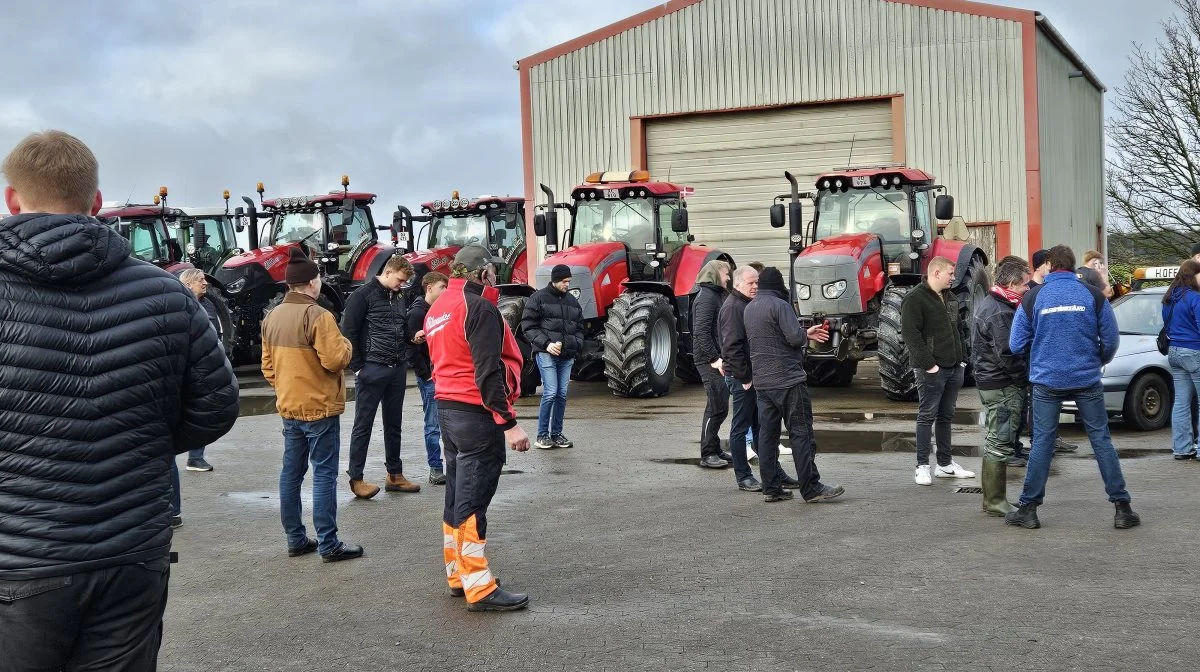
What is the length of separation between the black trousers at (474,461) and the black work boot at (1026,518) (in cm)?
341

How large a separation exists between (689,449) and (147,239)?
47.7 ft

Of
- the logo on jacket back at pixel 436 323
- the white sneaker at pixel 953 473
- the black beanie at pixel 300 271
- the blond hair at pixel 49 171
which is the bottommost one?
the white sneaker at pixel 953 473

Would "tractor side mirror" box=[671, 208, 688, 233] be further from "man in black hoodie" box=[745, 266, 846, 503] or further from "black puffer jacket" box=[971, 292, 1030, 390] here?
"black puffer jacket" box=[971, 292, 1030, 390]

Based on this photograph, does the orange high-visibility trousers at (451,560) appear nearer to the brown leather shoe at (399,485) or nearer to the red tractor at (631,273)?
the brown leather shoe at (399,485)

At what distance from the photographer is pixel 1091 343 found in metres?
7.52

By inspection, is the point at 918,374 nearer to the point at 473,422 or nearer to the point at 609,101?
the point at 473,422

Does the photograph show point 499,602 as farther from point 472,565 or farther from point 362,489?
point 362,489

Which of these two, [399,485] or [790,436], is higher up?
[790,436]

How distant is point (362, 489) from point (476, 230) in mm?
13046

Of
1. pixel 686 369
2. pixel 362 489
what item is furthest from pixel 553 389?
pixel 686 369

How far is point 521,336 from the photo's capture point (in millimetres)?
15094

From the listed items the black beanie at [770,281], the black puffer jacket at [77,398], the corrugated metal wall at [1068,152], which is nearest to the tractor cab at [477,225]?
the corrugated metal wall at [1068,152]

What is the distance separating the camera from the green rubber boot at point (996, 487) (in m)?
7.82

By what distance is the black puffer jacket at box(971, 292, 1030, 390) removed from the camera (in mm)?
Result: 8102
